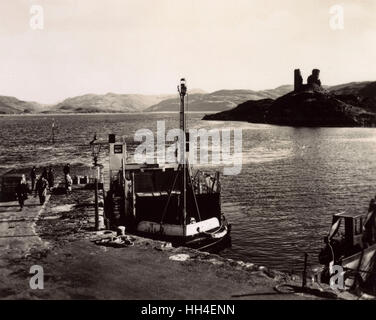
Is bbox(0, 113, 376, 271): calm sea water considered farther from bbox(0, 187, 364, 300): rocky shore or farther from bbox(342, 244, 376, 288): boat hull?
bbox(0, 187, 364, 300): rocky shore

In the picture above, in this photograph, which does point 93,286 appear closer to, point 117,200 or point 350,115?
point 117,200

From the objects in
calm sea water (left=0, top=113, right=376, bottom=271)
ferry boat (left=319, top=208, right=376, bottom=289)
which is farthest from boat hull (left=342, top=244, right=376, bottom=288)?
calm sea water (left=0, top=113, right=376, bottom=271)

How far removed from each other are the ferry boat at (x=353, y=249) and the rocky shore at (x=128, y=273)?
559cm

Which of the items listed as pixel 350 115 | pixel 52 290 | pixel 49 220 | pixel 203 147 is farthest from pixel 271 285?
pixel 350 115

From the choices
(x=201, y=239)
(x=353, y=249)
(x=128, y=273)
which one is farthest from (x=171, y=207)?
(x=128, y=273)

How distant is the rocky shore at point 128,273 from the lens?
45.1 ft

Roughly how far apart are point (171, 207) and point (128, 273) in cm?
1193

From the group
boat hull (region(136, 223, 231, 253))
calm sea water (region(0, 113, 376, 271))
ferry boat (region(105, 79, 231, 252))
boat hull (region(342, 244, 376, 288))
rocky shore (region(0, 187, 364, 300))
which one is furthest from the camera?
calm sea water (region(0, 113, 376, 271))

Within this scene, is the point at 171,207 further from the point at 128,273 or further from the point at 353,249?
the point at 128,273

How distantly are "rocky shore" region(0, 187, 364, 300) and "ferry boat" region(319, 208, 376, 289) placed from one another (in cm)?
559

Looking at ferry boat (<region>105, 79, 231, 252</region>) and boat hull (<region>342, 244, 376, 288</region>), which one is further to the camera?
ferry boat (<region>105, 79, 231, 252</region>)

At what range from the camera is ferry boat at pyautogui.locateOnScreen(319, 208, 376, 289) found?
782 inches

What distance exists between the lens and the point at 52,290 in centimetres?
1410

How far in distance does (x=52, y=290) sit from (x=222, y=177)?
43.7 m
